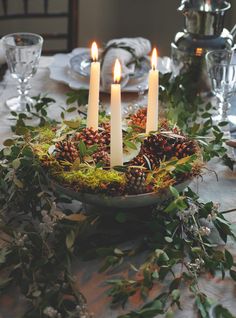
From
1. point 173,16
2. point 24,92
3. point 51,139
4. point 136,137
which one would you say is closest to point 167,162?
point 136,137

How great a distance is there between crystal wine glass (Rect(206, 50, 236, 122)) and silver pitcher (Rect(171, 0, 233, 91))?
91 millimetres

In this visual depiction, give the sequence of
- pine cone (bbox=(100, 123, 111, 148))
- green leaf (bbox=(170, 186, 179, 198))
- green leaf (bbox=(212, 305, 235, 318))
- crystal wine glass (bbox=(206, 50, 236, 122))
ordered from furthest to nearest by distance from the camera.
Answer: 1. crystal wine glass (bbox=(206, 50, 236, 122))
2. pine cone (bbox=(100, 123, 111, 148))
3. green leaf (bbox=(170, 186, 179, 198))
4. green leaf (bbox=(212, 305, 235, 318))

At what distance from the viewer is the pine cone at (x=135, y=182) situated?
0.83 m

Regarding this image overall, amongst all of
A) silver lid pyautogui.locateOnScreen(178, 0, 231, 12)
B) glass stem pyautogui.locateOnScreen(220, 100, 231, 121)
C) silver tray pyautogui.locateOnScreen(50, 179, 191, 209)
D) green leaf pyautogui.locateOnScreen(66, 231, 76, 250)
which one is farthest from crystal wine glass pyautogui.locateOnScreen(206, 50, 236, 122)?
green leaf pyautogui.locateOnScreen(66, 231, 76, 250)

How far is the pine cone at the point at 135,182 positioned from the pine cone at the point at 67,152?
0.09 meters

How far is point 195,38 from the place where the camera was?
56.2 inches

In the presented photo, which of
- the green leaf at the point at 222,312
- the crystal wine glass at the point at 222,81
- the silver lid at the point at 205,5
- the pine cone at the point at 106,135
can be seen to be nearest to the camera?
the green leaf at the point at 222,312

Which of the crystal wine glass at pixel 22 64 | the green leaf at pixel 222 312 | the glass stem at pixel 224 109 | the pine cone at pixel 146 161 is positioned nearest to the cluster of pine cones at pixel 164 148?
the pine cone at pixel 146 161

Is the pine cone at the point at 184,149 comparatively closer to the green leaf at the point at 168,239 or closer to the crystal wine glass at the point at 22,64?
the green leaf at the point at 168,239

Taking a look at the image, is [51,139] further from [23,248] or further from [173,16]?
[173,16]

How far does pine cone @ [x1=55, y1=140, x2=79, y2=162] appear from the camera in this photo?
2.88 ft

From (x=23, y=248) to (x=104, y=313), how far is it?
13cm

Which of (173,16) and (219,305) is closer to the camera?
(219,305)

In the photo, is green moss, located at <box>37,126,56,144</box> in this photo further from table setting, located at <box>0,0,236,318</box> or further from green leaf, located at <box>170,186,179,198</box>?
green leaf, located at <box>170,186,179,198</box>
